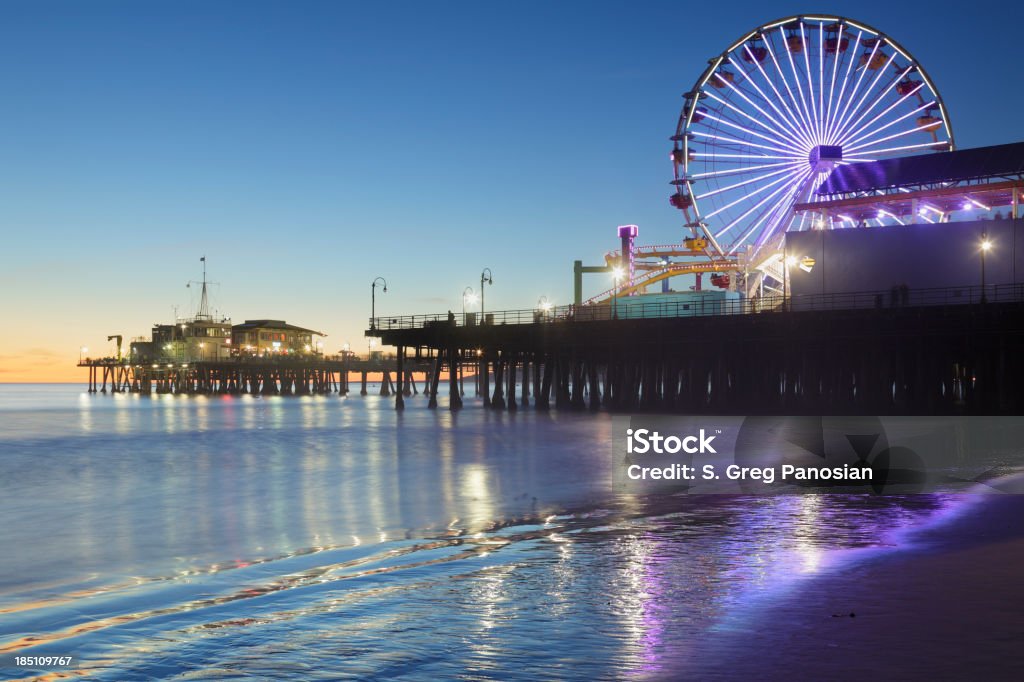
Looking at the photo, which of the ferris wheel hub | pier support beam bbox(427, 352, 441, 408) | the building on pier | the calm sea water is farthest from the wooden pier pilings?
the building on pier

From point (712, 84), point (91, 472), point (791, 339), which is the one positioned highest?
point (712, 84)

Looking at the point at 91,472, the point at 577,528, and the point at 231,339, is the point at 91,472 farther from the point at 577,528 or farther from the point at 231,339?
the point at 231,339

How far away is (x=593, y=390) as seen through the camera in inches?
2527

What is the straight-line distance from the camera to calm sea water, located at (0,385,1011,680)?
902cm

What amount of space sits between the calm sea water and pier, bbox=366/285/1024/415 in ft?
83.0

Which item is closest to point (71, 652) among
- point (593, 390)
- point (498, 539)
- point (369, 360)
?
point (498, 539)

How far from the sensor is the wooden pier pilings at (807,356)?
4634 cm

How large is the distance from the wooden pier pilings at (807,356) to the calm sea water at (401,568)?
83.1 feet

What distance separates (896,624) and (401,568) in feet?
21.6

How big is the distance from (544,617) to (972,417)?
40.2m

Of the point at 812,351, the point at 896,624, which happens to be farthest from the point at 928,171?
the point at 896,624

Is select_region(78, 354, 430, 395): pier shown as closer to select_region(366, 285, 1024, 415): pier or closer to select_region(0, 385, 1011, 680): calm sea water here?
select_region(366, 285, 1024, 415): pier

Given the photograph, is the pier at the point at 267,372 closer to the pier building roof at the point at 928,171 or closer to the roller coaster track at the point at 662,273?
the roller coaster track at the point at 662,273

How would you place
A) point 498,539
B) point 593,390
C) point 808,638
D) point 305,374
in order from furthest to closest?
point 305,374 → point 593,390 → point 498,539 → point 808,638
